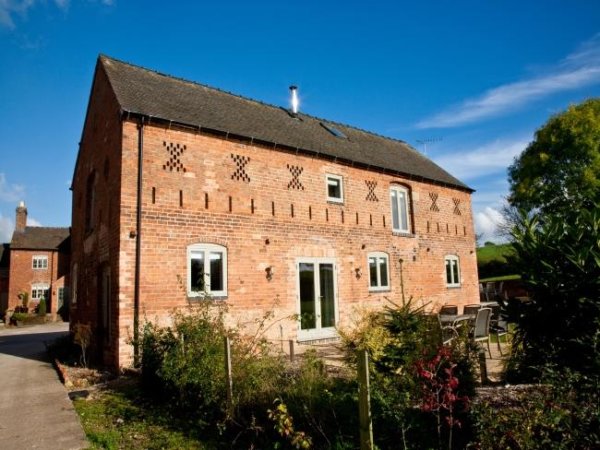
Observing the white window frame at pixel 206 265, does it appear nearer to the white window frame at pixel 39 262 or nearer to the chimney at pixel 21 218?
the white window frame at pixel 39 262

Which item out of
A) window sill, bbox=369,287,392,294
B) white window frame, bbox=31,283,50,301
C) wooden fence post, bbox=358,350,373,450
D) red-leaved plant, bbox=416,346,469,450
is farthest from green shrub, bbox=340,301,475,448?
white window frame, bbox=31,283,50,301

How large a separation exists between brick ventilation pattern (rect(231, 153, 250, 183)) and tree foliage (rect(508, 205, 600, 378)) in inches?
328

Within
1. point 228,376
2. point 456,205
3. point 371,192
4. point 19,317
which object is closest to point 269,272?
point 371,192

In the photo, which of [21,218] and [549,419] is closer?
[549,419]

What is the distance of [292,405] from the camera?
17.8 ft

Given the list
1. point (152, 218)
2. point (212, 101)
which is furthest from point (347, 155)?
point (152, 218)

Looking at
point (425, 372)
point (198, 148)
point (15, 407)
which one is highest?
point (198, 148)

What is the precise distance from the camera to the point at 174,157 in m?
11.5

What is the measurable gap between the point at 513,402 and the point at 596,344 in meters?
1.13

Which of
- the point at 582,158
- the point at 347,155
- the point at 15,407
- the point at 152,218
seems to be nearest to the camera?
the point at 15,407

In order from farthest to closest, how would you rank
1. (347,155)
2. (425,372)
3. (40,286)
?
(40,286) < (347,155) < (425,372)

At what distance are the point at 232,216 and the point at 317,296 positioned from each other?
3900 mm

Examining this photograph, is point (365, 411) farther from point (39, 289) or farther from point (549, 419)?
point (39, 289)

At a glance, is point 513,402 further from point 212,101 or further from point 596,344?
point 212,101
